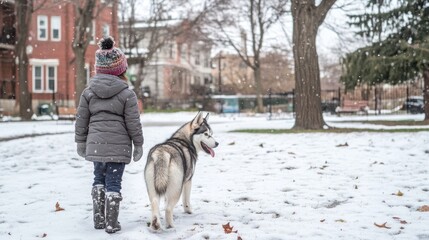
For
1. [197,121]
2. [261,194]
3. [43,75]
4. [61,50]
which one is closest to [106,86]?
[197,121]

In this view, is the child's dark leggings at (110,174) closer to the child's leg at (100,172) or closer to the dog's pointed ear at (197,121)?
the child's leg at (100,172)


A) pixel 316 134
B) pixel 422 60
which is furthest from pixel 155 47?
pixel 316 134

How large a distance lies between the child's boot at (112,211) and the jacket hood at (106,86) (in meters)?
0.96

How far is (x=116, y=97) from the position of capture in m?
5.03

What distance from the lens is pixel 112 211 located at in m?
4.94

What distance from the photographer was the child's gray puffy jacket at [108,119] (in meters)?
4.98

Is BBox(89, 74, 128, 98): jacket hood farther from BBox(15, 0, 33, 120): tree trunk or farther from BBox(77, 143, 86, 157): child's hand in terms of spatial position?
BBox(15, 0, 33, 120): tree trunk

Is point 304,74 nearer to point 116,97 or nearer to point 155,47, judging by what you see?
point 116,97

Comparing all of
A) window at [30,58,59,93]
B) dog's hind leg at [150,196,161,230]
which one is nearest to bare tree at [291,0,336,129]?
dog's hind leg at [150,196,161,230]

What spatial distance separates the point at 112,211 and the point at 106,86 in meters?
1.20

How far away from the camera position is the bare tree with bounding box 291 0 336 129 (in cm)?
1683

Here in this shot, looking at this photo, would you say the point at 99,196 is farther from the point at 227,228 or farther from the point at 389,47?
the point at 389,47

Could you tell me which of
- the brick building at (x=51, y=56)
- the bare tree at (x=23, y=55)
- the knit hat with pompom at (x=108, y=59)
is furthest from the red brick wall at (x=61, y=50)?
the knit hat with pompom at (x=108, y=59)

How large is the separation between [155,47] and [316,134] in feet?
81.3
